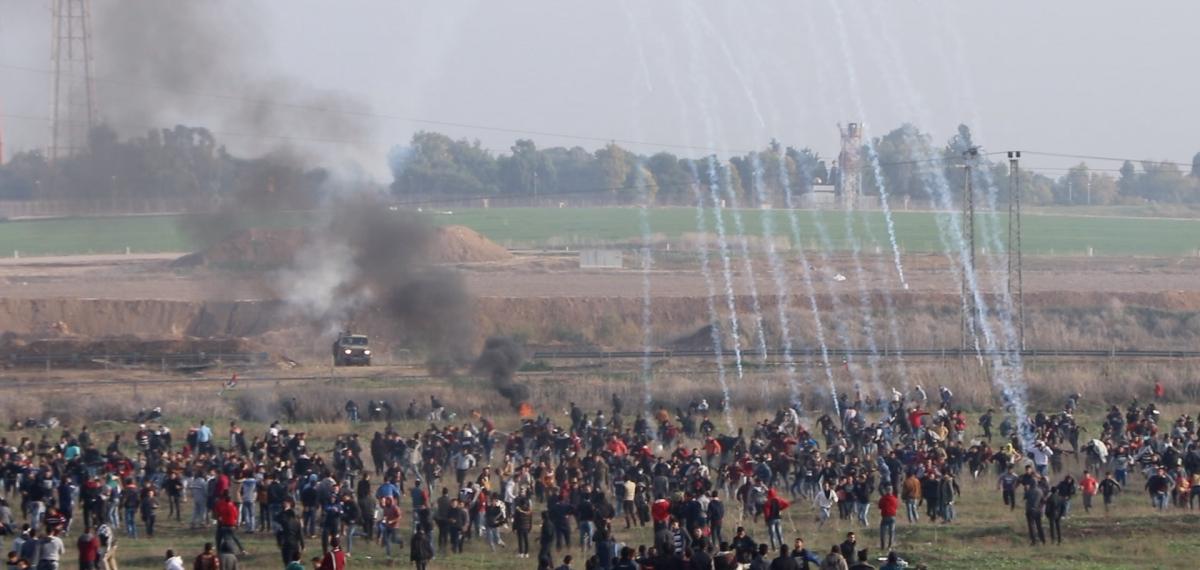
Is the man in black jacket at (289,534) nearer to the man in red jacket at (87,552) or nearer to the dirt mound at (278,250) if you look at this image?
the man in red jacket at (87,552)

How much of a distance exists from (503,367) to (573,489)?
18195 millimetres

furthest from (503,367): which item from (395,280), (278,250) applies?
(278,250)

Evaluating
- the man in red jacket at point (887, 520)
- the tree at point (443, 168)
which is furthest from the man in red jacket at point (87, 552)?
the tree at point (443, 168)

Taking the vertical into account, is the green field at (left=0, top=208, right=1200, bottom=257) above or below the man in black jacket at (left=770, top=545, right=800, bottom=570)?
above

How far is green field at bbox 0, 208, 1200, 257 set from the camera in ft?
275

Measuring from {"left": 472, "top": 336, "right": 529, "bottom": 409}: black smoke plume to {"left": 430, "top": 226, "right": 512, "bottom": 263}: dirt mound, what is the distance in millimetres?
30637

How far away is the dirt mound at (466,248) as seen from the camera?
7312 centimetres

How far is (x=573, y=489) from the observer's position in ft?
68.4

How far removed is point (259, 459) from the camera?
25.2m

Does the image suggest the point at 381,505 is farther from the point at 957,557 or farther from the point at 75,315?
the point at 75,315

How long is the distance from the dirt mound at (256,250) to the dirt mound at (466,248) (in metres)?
10.3

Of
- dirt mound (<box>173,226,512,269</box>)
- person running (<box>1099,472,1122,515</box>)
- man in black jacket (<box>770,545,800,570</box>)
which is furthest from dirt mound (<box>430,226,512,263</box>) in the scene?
man in black jacket (<box>770,545,800,570</box>)

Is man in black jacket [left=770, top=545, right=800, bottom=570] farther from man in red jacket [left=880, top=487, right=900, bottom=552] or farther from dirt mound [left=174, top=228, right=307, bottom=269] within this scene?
dirt mound [left=174, top=228, right=307, bottom=269]

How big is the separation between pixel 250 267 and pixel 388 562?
4453 centimetres
